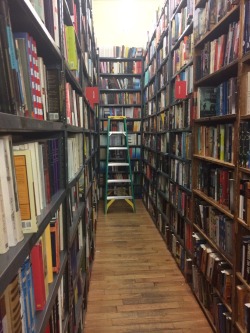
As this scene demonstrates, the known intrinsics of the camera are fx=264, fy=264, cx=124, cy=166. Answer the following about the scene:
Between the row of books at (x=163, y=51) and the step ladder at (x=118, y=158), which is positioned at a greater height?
the row of books at (x=163, y=51)

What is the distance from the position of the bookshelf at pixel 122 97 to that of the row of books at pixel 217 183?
3.05 metres

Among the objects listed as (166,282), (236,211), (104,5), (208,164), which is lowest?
(166,282)

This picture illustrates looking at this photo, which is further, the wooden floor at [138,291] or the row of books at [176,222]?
the row of books at [176,222]

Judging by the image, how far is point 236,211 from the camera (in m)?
1.38

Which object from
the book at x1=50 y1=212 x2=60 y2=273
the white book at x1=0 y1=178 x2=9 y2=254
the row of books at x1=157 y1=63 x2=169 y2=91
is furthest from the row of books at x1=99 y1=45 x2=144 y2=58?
the white book at x1=0 y1=178 x2=9 y2=254

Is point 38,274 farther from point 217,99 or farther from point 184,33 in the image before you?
point 184,33

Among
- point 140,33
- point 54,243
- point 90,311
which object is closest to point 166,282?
point 90,311

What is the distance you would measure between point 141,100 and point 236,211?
12.7 ft

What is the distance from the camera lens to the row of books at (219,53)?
142cm

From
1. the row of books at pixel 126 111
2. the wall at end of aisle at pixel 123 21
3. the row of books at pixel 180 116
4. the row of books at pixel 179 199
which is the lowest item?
the row of books at pixel 179 199

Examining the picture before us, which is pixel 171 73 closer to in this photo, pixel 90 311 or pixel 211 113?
pixel 211 113

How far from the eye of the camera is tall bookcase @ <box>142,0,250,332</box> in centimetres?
134

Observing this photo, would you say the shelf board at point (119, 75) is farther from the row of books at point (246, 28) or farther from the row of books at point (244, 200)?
the row of books at point (244, 200)

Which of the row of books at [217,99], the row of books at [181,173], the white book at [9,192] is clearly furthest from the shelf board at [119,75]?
the white book at [9,192]
